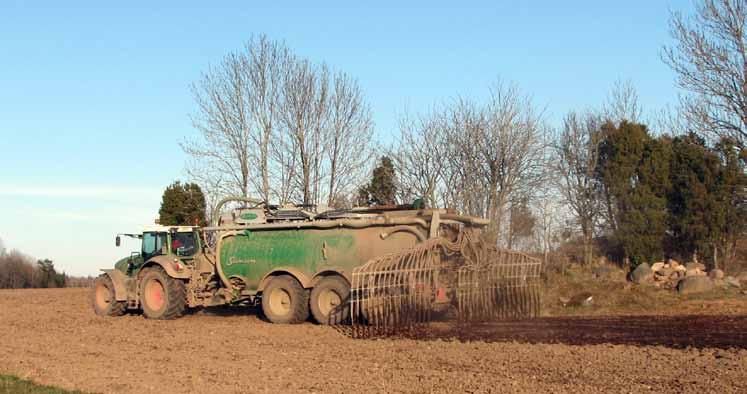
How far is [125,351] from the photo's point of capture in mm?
13398

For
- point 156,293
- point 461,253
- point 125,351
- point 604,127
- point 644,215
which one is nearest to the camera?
point 125,351

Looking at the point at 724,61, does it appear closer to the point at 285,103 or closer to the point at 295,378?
the point at 285,103

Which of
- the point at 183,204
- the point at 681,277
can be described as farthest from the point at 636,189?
the point at 183,204

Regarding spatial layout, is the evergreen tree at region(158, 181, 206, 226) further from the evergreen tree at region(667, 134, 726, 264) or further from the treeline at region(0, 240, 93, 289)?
the evergreen tree at region(667, 134, 726, 264)

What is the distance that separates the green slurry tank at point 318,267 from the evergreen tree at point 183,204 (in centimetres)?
911

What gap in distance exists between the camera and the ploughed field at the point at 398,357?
9477 mm

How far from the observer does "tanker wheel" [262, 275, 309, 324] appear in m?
17.2

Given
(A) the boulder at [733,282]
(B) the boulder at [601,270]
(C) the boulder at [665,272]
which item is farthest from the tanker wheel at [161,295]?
(C) the boulder at [665,272]

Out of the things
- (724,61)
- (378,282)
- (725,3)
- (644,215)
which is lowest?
A: (378,282)

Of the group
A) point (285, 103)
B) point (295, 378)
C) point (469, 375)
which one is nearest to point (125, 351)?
point (295, 378)

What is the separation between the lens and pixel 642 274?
2777 centimetres

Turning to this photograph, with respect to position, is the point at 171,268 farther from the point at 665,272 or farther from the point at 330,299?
the point at 665,272

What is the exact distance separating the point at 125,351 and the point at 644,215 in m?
22.5

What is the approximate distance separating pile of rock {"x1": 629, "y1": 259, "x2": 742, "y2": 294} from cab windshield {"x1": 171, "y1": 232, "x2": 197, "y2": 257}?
13745 mm
